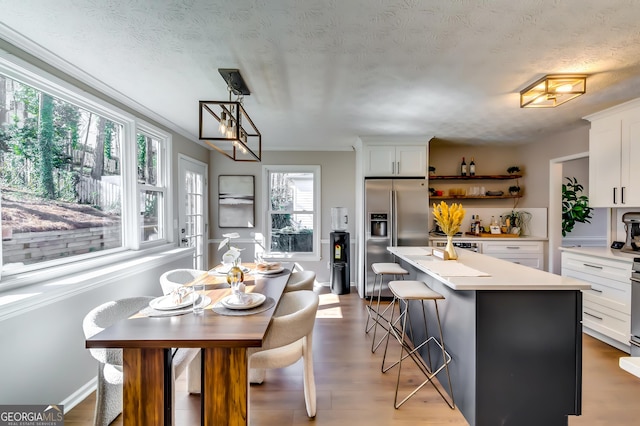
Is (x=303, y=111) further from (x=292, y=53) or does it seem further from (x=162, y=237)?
(x=162, y=237)

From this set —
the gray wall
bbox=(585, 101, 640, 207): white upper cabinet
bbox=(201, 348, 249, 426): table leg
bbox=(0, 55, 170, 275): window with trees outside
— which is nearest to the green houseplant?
bbox=(585, 101, 640, 207): white upper cabinet

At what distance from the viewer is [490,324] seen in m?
1.65

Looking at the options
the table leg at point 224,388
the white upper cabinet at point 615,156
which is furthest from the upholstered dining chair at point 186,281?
the white upper cabinet at point 615,156

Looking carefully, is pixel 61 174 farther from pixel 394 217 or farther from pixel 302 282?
pixel 394 217

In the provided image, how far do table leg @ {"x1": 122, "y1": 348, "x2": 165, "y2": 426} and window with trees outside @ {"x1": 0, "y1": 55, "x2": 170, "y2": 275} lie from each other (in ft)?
3.96

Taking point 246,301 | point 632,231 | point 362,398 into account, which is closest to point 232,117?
point 246,301

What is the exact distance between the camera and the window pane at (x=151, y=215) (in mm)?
3031

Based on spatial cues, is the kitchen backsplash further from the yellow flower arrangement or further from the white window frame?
the white window frame

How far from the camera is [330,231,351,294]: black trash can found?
4.31 metres

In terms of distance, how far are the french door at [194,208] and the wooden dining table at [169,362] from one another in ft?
8.66

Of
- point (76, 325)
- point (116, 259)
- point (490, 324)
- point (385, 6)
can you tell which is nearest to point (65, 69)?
point (116, 259)

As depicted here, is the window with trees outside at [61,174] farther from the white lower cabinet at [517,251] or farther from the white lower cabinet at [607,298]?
the white lower cabinet at [607,298]

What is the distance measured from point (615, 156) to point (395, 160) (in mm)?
2271

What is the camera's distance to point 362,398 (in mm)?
1973
